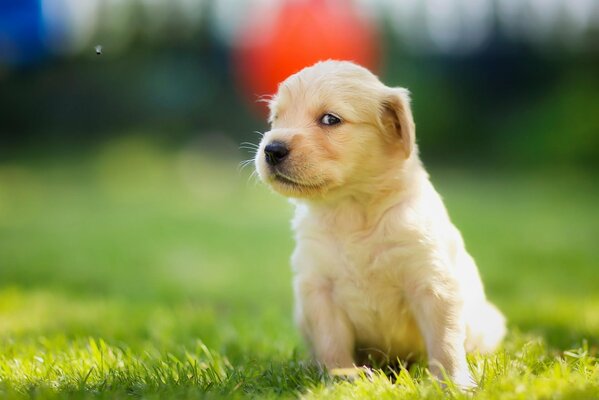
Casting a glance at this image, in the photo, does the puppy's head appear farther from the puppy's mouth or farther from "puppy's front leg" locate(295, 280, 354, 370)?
"puppy's front leg" locate(295, 280, 354, 370)

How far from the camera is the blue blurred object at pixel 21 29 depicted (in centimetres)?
725

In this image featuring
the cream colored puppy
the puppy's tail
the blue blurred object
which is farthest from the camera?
the blue blurred object

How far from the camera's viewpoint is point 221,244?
9141 millimetres

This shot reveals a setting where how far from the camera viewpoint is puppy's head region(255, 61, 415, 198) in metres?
3.23

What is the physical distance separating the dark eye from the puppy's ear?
8.9 inches

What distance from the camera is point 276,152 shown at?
323cm

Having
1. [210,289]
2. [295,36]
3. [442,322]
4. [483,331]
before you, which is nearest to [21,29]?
[210,289]

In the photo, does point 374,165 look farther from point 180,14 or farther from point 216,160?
point 180,14

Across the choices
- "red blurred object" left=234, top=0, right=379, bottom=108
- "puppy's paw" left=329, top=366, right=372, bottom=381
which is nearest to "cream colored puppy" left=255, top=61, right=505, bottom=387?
"puppy's paw" left=329, top=366, right=372, bottom=381

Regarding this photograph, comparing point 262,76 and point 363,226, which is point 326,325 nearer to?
point 363,226

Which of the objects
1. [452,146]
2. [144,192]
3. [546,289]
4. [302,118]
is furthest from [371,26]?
[302,118]

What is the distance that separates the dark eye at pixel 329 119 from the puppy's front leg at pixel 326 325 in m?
0.71

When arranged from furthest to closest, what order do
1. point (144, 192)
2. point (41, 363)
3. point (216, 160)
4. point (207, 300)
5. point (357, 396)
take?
point (216, 160) → point (144, 192) → point (207, 300) → point (41, 363) → point (357, 396)

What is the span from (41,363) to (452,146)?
1639 centimetres
